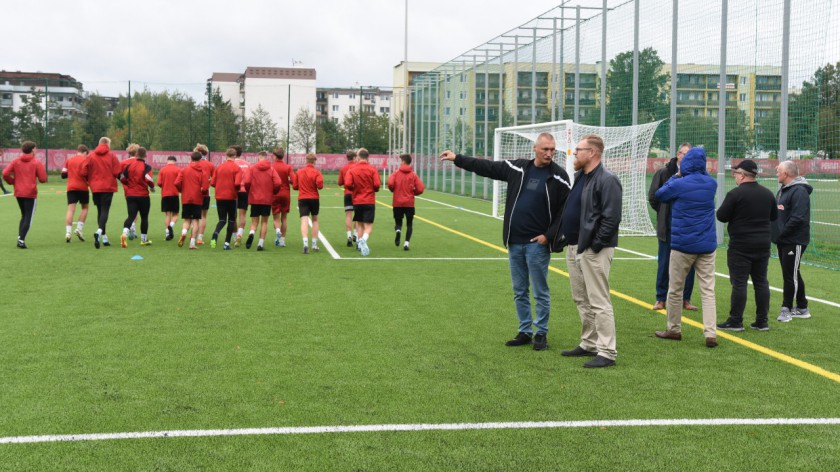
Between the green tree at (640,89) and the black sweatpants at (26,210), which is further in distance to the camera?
the green tree at (640,89)

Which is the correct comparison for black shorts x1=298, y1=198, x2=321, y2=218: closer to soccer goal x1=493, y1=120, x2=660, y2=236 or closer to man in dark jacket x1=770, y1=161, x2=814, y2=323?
soccer goal x1=493, y1=120, x2=660, y2=236

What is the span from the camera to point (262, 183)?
1500 centimetres

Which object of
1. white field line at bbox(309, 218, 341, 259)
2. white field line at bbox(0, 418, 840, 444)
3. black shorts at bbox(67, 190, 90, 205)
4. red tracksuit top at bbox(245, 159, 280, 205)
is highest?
red tracksuit top at bbox(245, 159, 280, 205)

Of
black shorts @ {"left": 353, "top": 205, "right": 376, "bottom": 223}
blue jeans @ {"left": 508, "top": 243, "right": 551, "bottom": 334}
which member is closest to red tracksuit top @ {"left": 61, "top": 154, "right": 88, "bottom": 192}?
black shorts @ {"left": 353, "top": 205, "right": 376, "bottom": 223}

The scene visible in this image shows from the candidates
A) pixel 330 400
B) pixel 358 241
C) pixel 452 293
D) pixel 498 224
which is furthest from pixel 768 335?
pixel 498 224

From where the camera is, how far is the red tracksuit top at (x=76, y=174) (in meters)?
15.6

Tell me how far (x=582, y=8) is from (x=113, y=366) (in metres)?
20.1

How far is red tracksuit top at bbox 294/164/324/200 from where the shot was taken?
15039mm

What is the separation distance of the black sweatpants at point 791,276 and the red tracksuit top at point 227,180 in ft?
31.6

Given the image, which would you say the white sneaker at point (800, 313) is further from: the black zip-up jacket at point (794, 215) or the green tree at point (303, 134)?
the green tree at point (303, 134)

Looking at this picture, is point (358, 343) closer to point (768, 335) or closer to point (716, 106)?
point (768, 335)

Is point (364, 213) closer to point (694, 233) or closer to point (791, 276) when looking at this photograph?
point (791, 276)

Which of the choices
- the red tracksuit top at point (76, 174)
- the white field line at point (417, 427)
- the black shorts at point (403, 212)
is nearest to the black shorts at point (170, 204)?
the red tracksuit top at point (76, 174)

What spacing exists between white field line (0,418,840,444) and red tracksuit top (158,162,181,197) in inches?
455
